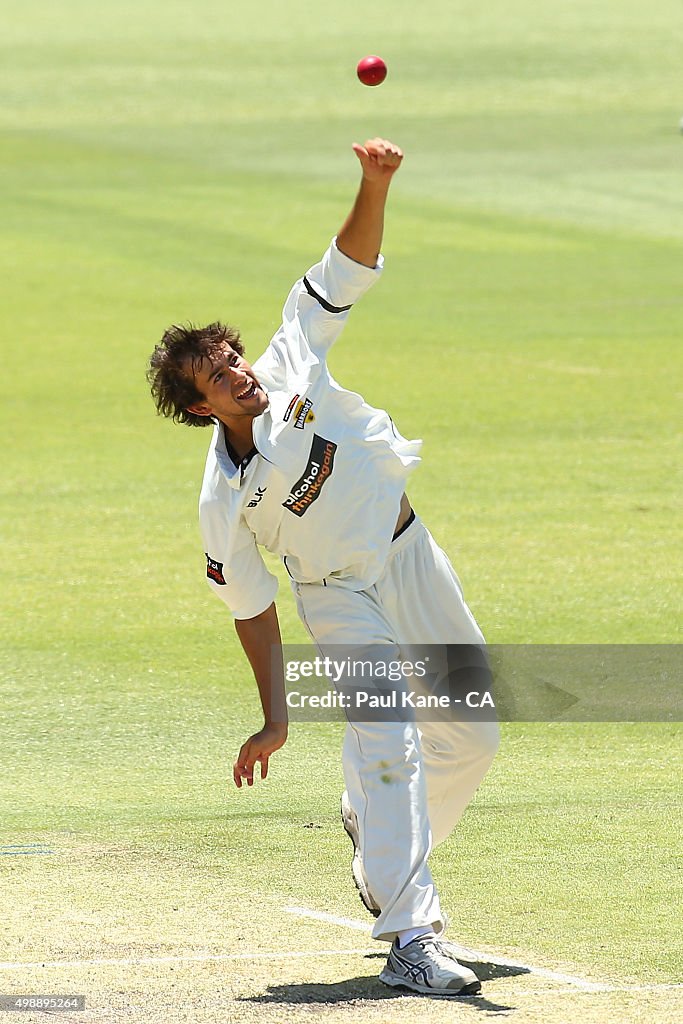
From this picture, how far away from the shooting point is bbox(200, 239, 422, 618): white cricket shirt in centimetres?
572

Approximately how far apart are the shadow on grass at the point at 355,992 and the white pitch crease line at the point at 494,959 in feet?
0.10

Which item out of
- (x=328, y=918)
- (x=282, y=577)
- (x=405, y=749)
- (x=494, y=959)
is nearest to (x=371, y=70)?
(x=405, y=749)

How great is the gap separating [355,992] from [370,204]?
2248mm

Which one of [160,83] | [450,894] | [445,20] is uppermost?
[445,20]

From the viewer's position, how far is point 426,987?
5.25 meters

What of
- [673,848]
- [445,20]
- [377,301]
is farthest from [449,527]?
[445,20]

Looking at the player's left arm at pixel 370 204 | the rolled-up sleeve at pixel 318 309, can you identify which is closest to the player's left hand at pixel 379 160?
the player's left arm at pixel 370 204

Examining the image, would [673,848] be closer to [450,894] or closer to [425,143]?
[450,894]

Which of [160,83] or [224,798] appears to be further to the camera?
[160,83]

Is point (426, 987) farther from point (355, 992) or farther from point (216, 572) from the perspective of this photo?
point (216, 572)

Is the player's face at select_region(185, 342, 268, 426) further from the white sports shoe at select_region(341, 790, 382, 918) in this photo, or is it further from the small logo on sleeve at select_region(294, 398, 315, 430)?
the white sports shoe at select_region(341, 790, 382, 918)

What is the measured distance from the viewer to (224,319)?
19.0m

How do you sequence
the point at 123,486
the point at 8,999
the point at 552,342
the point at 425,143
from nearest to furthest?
the point at 8,999 → the point at 123,486 → the point at 552,342 → the point at 425,143

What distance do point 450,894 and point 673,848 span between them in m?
0.83
